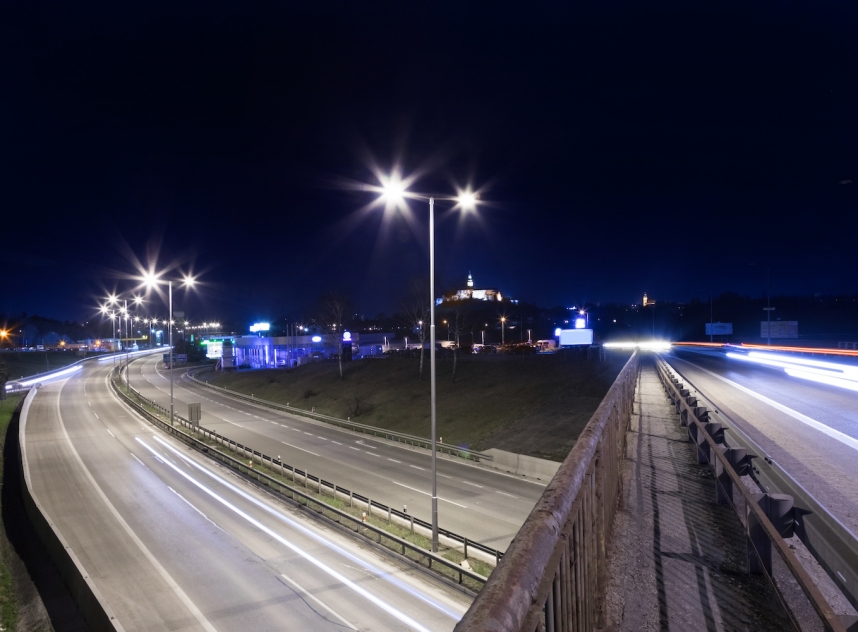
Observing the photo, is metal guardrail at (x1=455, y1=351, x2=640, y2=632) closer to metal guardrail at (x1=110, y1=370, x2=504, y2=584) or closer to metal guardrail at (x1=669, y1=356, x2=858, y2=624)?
metal guardrail at (x1=669, y1=356, x2=858, y2=624)

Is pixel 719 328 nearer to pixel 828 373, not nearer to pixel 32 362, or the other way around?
pixel 828 373

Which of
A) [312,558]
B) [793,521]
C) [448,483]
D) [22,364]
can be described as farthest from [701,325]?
[22,364]

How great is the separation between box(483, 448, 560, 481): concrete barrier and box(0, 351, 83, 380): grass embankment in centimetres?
9749

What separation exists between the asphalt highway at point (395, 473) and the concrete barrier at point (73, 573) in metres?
11.5

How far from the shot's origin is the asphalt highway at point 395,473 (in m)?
21.7

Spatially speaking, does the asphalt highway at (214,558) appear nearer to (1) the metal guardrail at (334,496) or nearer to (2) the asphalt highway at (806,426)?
(1) the metal guardrail at (334,496)

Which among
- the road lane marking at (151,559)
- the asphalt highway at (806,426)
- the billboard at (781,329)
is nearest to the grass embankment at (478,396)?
the asphalt highway at (806,426)

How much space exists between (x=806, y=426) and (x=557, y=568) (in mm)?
14157

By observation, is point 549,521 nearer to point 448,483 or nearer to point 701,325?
point 448,483

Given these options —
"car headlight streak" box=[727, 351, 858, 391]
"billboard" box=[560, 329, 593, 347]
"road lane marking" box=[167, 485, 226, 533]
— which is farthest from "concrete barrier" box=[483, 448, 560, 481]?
"billboard" box=[560, 329, 593, 347]

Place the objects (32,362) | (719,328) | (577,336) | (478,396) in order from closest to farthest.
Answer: (478,396) < (577,336) < (719,328) < (32,362)

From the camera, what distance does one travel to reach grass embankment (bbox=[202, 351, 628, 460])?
35656 mm

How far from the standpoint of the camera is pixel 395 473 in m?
29.4

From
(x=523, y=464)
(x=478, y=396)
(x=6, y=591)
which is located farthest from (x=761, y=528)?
(x=478, y=396)
